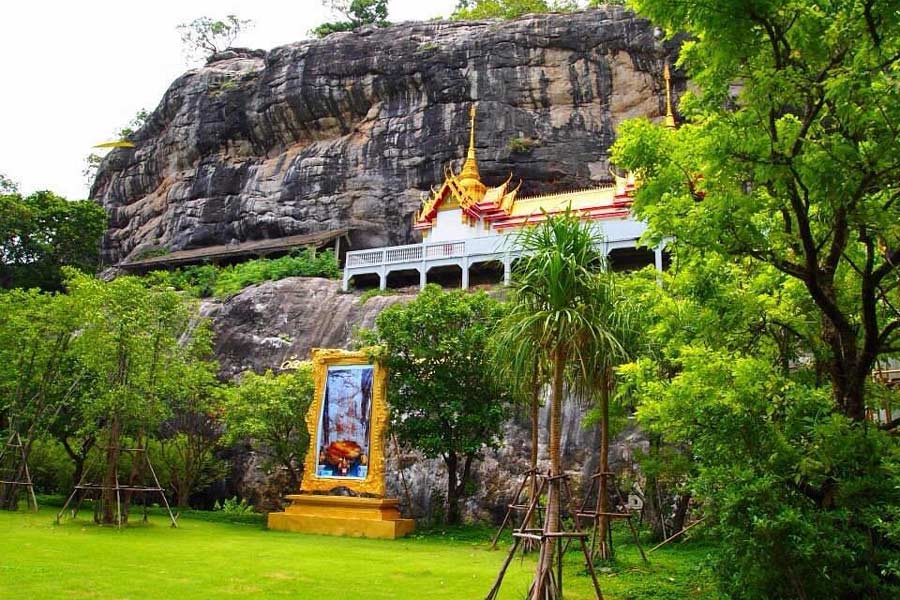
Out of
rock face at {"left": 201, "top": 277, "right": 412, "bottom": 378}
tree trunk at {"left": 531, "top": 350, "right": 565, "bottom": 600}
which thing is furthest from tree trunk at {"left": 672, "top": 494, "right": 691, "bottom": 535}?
rock face at {"left": 201, "top": 277, "right": 412, "bottom": 378}

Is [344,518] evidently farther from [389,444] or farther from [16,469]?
[16,469]

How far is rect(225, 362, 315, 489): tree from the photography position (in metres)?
19.5

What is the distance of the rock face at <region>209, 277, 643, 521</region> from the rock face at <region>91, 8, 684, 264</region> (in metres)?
9.32

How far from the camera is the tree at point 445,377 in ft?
58.0

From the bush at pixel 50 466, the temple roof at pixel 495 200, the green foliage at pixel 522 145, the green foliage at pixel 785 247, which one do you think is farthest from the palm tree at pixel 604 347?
the green foliage at pixel 522 145

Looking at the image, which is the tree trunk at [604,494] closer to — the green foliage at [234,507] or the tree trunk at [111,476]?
the tree trunk at [111,476]

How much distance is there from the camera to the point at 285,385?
65.5 ft

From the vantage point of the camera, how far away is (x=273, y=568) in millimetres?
10891

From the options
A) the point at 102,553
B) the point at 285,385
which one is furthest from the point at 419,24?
the point at 102,553

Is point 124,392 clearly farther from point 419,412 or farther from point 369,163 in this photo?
point 369,163

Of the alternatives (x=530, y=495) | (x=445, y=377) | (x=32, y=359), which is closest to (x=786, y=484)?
(x=530, y=495)

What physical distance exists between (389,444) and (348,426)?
327 centimetres

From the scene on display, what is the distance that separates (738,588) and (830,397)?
211 centimetres

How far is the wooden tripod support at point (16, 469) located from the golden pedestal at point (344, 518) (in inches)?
233
